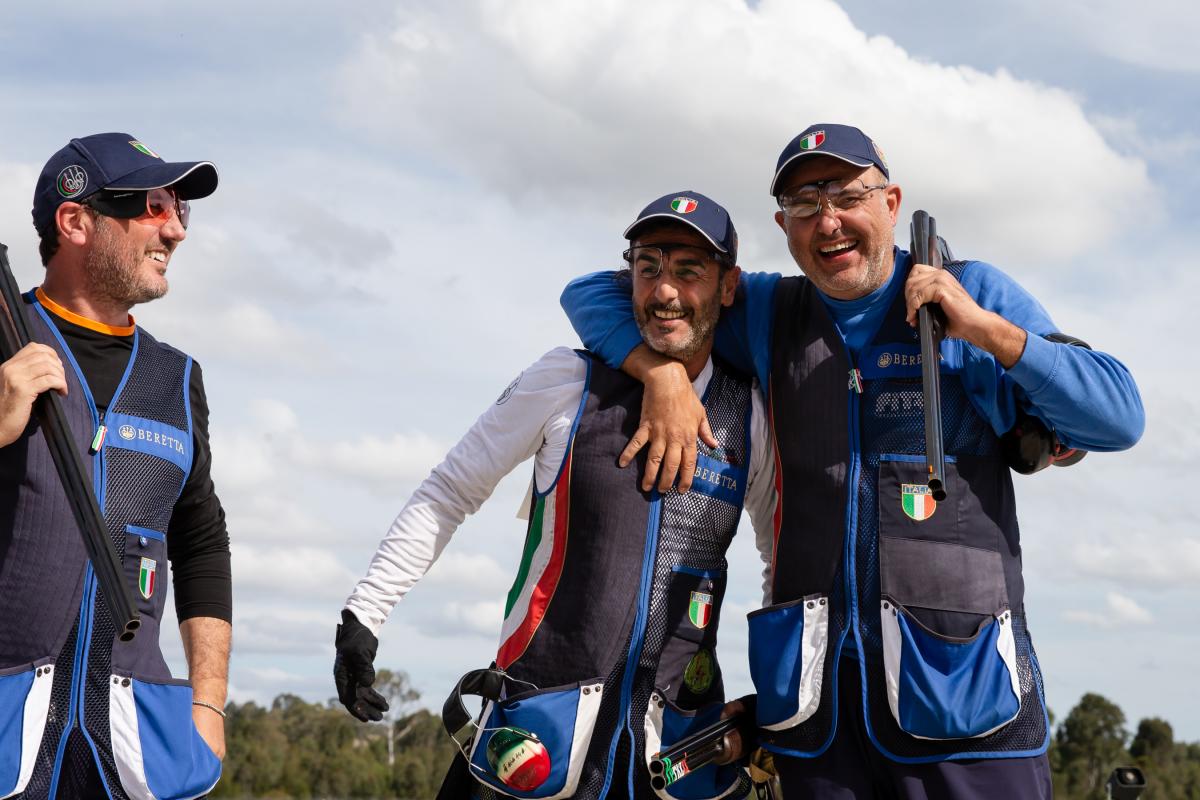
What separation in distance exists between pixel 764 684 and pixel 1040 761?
1039mm

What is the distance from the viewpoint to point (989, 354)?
5.21 meters

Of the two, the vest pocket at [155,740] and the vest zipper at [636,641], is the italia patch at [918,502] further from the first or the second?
the vest pocket at [155,740]

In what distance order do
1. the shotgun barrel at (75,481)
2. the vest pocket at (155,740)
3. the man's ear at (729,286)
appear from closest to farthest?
the shotgun barrel at (75,481), the vest pocket at (155,740), the man's ear at (729,286)

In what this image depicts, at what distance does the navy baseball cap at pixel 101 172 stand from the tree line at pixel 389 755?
206ft

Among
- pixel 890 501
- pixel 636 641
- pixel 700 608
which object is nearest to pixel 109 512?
pixel 636 641

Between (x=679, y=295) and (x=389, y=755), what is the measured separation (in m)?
95.7

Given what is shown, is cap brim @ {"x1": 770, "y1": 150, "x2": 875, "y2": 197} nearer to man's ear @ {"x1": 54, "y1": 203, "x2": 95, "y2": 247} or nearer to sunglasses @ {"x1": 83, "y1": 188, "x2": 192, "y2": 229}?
sunglasses @ {"x1": 83, "y1": 188, "x2": 192, "y2": 229}

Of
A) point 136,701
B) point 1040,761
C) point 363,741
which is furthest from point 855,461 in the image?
point 363,741

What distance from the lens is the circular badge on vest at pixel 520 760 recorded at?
521cm

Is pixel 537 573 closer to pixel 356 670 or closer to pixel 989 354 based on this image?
pixel 356 670

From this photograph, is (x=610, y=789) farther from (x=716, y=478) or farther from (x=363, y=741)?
(x=363, y=741)

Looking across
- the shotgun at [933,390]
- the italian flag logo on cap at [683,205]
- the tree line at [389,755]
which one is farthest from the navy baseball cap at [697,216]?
the tree line at [389,755]

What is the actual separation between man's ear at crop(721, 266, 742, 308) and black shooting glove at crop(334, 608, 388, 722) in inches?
79.3

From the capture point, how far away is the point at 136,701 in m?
5.04
